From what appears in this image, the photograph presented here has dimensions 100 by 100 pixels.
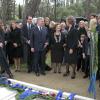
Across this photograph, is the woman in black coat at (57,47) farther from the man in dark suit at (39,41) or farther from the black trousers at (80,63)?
the black trousers at (80,63)

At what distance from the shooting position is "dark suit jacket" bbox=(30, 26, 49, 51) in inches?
332

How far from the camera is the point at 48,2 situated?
120 ft

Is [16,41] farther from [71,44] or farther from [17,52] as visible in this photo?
[71,44]

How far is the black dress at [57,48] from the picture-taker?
831cm

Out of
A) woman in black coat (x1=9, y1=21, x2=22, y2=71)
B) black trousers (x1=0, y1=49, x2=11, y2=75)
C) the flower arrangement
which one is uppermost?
woman in black coat (x1=9, y1=21, x2=22, y2=71)

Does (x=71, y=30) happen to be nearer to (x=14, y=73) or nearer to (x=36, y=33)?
(x=36, y=33)

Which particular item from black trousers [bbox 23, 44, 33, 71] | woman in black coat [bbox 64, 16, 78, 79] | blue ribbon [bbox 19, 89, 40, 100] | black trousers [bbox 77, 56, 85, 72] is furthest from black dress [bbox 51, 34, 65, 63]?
blue ribbon [bbox 19, 89, 40, 100]

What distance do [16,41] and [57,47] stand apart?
1.35m

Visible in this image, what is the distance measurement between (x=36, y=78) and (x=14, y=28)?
5.86 feet

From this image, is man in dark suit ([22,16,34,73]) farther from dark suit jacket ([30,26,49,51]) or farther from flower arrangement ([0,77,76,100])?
flower arrangement ([0,77,76,100])

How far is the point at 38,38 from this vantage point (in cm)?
842

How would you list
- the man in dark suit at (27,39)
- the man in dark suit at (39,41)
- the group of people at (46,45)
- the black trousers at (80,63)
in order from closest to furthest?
the group of people at (46,45) → the man in dark suit at (39,41) → the black trousers at (80,63) → the man in dark suit at (27,39)

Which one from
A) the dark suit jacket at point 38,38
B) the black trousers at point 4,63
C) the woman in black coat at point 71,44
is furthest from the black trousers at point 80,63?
the black trousers at point 4,63

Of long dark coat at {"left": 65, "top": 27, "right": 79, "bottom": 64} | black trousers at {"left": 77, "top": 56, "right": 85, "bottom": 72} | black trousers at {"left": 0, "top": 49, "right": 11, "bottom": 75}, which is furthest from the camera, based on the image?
black trousers at {"left": 77, "top": 56, "right": 85, "bottom": 72}
